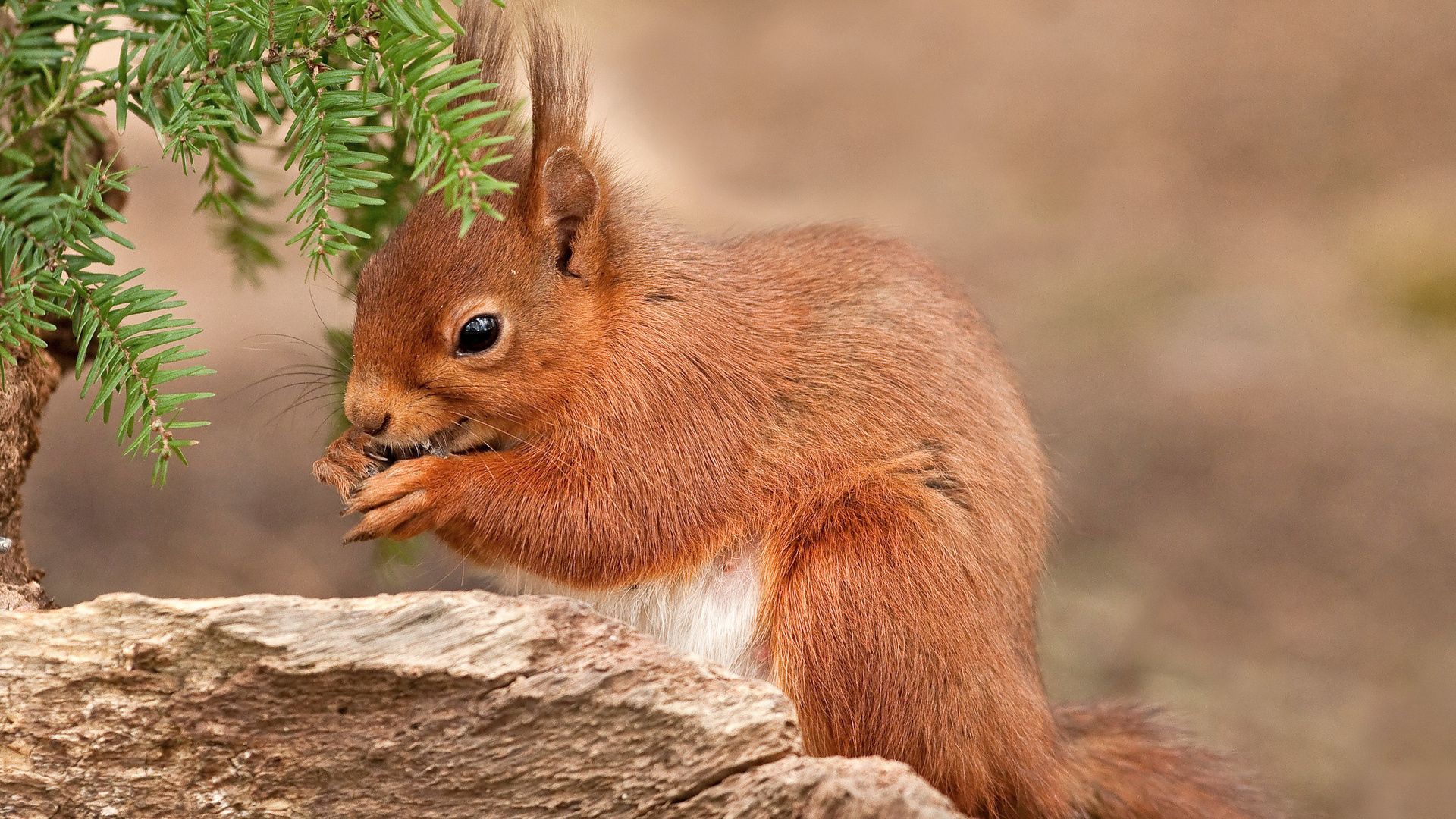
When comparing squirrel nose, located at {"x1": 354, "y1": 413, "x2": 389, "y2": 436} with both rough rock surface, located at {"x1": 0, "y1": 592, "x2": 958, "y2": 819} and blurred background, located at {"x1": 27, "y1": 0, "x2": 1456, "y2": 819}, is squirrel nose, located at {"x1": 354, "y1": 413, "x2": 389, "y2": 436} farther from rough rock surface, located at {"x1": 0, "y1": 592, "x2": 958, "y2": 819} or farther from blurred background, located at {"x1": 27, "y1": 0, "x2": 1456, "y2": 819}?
rough rock surface, located at {"x1": 0, "y1": 592, "x2": 958, "y2": 819}

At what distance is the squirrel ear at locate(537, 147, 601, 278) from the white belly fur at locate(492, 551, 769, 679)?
1.42ft

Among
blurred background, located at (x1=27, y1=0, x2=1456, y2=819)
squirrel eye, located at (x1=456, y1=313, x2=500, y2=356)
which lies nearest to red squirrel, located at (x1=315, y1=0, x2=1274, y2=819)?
squirrel eye, located at (x1=456, y1=313, x2=500, y2=356)

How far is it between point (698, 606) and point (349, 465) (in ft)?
1.62

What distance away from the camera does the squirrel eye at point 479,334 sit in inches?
61.2

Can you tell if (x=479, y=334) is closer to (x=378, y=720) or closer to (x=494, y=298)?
(x=494, y=298)

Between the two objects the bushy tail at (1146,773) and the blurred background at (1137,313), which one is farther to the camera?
the blurred background at (1137,313)

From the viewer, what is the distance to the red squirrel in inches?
59.8

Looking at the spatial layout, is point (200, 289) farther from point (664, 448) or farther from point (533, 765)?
point (533, 765)

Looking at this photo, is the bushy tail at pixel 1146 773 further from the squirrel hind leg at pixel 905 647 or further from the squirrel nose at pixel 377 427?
the squirrel nose at pixel 377 427

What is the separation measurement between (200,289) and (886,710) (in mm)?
2665

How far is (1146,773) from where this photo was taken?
1834 millimetres

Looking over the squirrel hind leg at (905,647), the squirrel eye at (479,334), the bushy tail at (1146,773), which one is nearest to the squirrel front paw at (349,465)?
the squirrel eye at (479,334)

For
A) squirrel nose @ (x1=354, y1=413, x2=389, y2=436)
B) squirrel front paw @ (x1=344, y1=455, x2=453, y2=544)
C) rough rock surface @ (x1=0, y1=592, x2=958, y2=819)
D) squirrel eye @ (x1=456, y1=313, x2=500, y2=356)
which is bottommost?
rough rock surface @ (x1=0, y1=592, x2=958, y2=819)

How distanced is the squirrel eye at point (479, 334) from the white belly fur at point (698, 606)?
306 millimetres
